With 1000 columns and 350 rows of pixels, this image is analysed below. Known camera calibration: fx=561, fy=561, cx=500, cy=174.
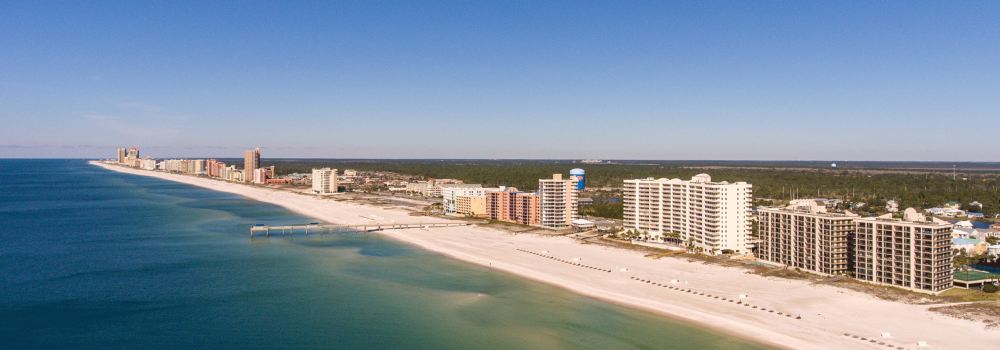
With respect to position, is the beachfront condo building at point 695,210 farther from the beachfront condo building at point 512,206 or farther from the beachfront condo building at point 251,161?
the beachfront condo building at point 251,161

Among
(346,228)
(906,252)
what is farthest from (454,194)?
(906,252)

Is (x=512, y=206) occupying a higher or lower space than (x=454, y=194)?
lower

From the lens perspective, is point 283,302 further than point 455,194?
No

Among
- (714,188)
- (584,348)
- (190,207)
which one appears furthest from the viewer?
(190,207)

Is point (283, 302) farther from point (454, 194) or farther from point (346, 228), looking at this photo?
point (454, 194)

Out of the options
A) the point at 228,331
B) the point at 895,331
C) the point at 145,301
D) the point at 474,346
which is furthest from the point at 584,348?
the point at 145,301

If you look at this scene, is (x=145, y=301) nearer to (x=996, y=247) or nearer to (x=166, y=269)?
(x=166, y=269)

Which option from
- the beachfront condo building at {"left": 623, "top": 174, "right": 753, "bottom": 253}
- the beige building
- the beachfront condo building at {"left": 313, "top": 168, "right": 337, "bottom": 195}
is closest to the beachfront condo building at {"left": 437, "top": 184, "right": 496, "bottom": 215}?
the beige building
